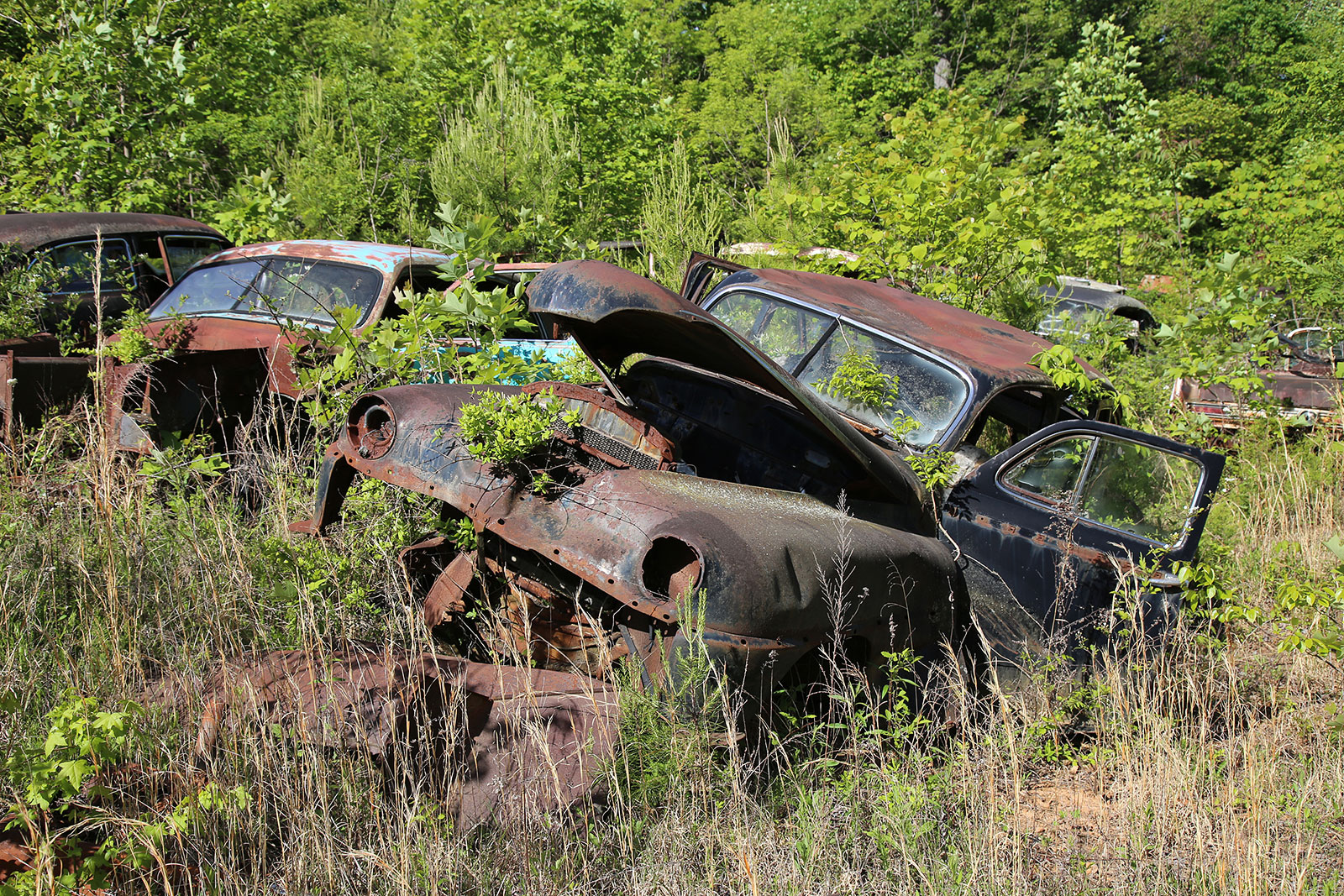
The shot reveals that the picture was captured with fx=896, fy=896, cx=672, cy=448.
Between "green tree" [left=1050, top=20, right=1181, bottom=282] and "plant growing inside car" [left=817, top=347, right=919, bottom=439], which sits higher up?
"green tree" [left=1050, top=20, right=1181, bottom=282]

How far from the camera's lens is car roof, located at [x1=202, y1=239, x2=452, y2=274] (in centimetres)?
683

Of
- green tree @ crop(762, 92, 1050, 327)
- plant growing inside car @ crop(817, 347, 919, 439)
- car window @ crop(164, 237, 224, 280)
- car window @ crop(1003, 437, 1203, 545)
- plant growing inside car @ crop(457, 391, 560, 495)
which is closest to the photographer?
plant growing inside car @ crop(457, 391, 560, 495)

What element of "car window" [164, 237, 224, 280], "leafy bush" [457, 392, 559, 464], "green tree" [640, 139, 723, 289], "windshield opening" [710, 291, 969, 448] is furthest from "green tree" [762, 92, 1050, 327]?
"car window" [164, 237, 224, 280]

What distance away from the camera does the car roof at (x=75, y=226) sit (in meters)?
7.38

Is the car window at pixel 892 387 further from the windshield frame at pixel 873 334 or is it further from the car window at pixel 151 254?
the car window at pixel 151 254

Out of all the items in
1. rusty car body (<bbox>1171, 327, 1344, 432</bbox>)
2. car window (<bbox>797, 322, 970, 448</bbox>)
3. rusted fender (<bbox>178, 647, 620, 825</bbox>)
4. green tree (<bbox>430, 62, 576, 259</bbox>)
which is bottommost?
rusty car body (<bbox>1171, 327, 1344, 432</bbox>)

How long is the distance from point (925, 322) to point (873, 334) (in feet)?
1.81

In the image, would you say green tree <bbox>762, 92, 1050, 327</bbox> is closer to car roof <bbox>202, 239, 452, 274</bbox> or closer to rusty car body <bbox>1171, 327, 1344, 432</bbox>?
rusty car body <bbox>1171, 327, 1344, 432</bbox>

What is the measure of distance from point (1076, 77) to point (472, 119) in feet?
53.5

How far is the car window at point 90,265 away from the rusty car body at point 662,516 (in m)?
5.31

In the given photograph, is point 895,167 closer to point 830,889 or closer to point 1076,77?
point 830,889

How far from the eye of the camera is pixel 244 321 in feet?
21.0

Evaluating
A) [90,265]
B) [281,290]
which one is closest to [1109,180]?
Answer: [281,290]

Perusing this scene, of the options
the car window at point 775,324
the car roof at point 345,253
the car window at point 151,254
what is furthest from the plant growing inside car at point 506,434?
the car window at point 151,254
